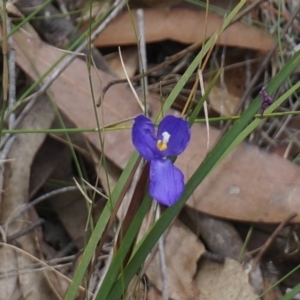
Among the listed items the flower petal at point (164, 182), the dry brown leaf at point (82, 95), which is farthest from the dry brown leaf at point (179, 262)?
the flower petal at point (164, 182)

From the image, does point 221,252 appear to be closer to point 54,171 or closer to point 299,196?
point 299,196

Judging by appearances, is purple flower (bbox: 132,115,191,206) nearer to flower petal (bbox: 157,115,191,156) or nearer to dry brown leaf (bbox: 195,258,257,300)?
flower petal (bbox: 157,115,191,156)

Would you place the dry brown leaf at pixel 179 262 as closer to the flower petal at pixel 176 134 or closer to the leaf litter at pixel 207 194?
the leaf litter at pixel 207 194

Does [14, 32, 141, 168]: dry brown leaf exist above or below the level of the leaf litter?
above

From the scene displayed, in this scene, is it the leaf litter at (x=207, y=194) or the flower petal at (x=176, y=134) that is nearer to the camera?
the flower petal at (x=176, y=134)

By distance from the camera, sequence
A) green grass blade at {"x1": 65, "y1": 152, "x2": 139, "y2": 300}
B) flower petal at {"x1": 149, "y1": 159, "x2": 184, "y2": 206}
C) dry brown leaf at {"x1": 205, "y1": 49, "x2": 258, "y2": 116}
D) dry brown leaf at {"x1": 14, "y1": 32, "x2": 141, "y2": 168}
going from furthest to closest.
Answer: dry brown leaf at {"x1": 205, "y1": 49, "x2": 258, "y2": 116}
dry brown leaf at {"x1": 14, "y1": 32, "x2": 141, "y2": 168}
green grass blade at {"x1": 65, "y1": 152, "x2": 139, "y2": 300}
flower petal at {"x1": 149, "y1": 159, "x2": 184, "y2": 206}

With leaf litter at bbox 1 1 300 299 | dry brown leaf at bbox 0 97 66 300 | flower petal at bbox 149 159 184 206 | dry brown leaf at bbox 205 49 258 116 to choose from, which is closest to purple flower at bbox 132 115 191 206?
flower petal at bbox 149 159 184 206

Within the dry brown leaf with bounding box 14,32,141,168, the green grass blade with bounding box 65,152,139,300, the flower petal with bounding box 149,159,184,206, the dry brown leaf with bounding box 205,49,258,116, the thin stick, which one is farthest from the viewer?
the dry brown leaf with bounding box 205,49,258,116
